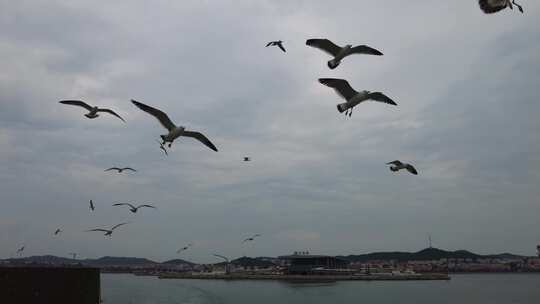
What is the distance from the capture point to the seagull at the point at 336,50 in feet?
52.2

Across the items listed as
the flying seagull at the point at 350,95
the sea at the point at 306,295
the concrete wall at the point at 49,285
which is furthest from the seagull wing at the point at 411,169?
the sea at the point at 306,295

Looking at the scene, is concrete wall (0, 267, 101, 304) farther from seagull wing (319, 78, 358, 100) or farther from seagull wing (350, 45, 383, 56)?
seagull wing (350, 45, 383, 56)

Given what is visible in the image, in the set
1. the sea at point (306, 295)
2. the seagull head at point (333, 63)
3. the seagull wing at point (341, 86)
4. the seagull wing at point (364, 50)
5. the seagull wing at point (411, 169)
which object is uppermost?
the seagull wing at point (364, 50)

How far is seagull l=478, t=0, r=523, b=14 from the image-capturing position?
893 cm

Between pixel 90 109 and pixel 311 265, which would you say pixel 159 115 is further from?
pixel 311 265

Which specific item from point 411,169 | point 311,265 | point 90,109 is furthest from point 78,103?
point 311,265

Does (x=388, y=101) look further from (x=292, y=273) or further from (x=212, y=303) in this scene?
(x=292, y=273)

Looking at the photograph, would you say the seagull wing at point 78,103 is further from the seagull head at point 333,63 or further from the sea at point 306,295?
the sea at point 306,295

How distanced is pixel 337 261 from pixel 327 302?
97598 millimetres

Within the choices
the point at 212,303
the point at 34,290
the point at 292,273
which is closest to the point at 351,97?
the point at 34,290

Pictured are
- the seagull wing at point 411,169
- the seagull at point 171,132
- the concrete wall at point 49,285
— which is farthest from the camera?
the seagull wing at point 411,169

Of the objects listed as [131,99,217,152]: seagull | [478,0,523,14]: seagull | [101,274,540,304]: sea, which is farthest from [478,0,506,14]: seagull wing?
[101,274,540,304]: sea

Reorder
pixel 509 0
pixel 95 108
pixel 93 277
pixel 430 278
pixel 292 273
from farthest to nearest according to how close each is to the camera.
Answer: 1. pixel 430 278
2. pixel 292 273
3. pixel 95 108
4. pixel 93 277
5. pixel 509 0

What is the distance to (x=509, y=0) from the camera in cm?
909
